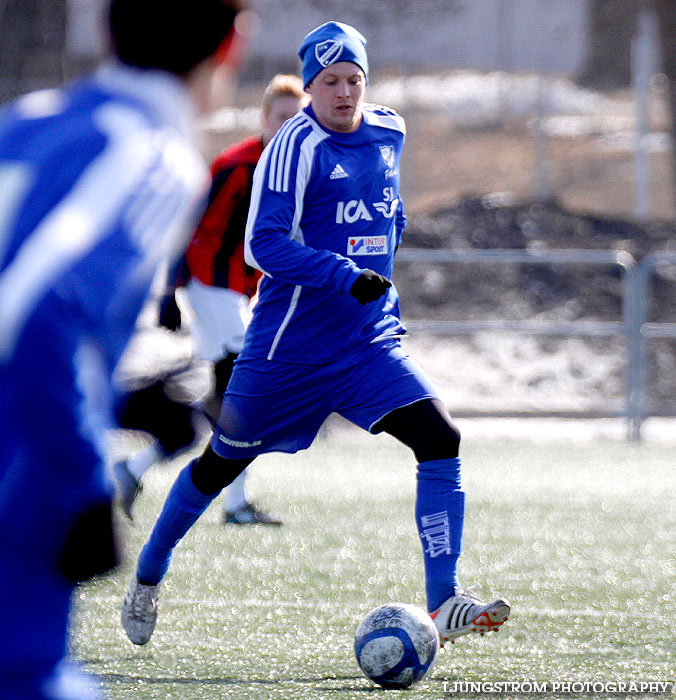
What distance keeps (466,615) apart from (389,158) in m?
1.60

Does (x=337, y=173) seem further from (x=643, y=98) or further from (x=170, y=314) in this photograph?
(x=643, y=98)

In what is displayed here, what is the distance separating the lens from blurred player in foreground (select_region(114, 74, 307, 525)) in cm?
668

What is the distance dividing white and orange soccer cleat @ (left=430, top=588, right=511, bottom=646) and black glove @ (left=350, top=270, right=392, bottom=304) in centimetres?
94

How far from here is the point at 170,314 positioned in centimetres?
616

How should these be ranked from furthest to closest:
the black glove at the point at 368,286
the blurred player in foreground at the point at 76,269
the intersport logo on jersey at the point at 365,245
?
the intersport logo on jersey at the point at 365,245, the black glove at the point at 368,286, the blurred player in foreground at the point at 76,269

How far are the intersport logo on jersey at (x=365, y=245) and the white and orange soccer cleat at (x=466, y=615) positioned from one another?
1175 mm

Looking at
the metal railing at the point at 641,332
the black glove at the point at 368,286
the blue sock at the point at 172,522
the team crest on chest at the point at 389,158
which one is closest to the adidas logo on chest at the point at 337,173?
the team crest on chest at the point at 389,158

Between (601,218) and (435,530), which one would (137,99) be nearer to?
(435,530)

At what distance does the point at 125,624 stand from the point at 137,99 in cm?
300

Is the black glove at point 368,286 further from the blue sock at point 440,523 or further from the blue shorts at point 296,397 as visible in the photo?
the blue sock at point 440,523

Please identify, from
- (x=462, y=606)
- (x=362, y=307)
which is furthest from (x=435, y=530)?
(x=362, y=307)

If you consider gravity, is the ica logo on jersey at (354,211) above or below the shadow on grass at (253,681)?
above

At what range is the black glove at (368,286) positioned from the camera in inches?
164

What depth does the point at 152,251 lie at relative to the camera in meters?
1.71
